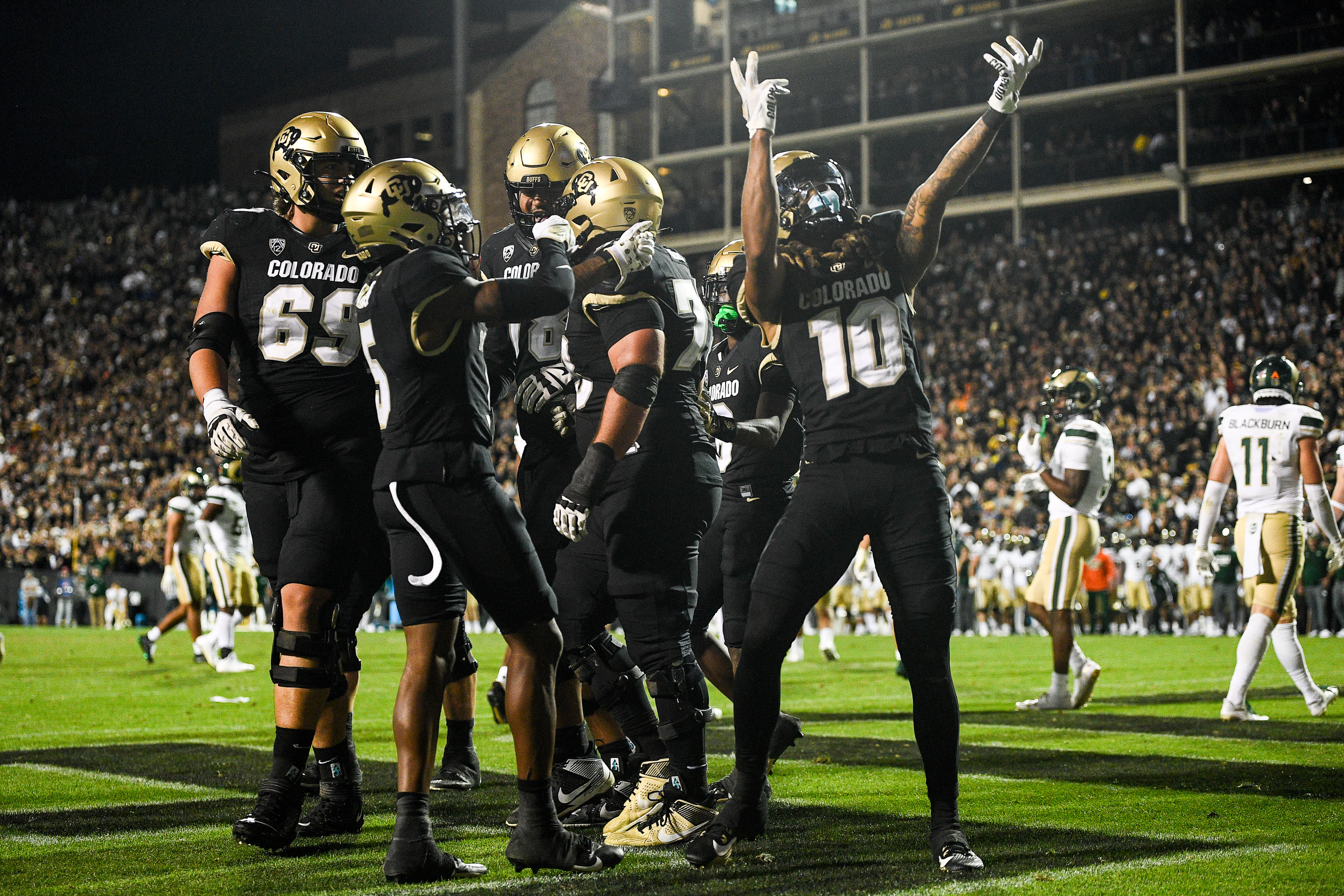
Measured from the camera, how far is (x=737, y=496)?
21.6 feet

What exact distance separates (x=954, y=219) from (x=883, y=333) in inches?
1433

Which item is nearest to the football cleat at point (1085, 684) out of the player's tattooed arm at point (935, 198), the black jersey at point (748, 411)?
the black jersey at point (748, 411)

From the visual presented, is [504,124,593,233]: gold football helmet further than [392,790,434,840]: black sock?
Yes

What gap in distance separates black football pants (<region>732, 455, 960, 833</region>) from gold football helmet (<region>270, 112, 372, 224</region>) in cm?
219

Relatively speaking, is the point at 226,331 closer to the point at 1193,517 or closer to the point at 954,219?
the point at 1193,517

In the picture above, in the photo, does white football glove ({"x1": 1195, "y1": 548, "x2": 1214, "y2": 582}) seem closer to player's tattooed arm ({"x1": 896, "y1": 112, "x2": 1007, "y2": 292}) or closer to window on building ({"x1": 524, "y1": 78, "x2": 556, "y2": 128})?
player's tattooed arm ({"x1": 896, "y1": 112, "x2": 1007, "y2": 292})

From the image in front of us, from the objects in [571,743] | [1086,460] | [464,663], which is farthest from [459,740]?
[1086,460]

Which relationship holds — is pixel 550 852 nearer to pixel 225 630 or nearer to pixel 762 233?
pixel 762 233

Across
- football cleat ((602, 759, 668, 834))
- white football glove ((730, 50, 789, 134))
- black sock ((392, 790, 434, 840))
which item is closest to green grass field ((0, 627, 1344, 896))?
black sock ((392, 790, 434, 840))

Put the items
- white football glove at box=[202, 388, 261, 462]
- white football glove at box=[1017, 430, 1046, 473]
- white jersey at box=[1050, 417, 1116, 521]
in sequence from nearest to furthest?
white football glove at box=[202, 388, 261, 462] → white jersey at box=[1050, 417, 1116, 521] → white football glove at box=[1017, 430, 1046, 473]

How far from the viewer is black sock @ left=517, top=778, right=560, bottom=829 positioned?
4500 mm

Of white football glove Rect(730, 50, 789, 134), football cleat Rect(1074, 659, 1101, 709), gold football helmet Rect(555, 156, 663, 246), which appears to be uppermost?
white football glove Rect(730, 50, 789, 134)

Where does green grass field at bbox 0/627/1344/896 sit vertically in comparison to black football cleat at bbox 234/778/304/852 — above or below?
below

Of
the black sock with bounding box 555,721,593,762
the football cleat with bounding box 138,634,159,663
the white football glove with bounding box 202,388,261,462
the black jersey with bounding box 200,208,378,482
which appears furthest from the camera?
the football cleat with bounding box 138,634,159,663
